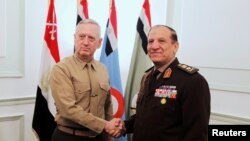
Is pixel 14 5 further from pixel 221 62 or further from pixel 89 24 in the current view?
pixel 221 62

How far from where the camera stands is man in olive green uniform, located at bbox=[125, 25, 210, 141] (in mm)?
1346

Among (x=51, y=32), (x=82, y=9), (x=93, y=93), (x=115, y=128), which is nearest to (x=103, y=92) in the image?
(x=93, y=93)

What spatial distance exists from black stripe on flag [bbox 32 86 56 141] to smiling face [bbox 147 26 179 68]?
1309 mm

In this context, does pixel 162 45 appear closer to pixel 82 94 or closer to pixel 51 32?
pixel 82 94

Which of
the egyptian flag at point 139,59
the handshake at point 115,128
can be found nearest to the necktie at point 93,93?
the handshake at point 115,128

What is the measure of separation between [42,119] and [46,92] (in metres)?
0.24

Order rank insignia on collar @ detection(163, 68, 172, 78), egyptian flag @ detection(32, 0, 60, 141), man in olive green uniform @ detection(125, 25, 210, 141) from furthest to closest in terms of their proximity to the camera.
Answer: egyptian flag @ detection(32, 0, 60, 141) < rank insignia on collar @ detection(163, 68, 172, 78) < man in olive green uniform @ detection(125, 25, 210, 141)

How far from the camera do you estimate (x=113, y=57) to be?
2.68 metres

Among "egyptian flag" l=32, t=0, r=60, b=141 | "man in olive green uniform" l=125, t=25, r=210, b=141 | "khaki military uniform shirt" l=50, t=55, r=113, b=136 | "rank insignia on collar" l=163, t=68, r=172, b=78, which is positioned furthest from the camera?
"egyptian flag" l=32, t=0, r=60, b=141

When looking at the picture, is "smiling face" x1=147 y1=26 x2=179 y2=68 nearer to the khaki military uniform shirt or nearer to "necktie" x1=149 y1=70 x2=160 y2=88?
"necktie" x1=149 y1=70 x2=160 y2=88

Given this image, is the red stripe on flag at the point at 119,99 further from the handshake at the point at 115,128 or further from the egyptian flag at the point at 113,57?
the handshake at the point at 115,128

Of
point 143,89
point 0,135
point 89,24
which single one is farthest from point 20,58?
point 143,89

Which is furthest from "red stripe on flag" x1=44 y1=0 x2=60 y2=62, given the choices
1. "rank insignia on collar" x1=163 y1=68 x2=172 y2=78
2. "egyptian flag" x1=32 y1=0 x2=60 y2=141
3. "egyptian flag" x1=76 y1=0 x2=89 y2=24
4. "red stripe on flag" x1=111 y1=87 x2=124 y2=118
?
"rank insignia on collar" x1=163 y1=68 x2=172 y2=78

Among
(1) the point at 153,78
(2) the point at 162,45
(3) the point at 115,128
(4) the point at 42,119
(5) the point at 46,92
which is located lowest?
(4) the point at 42,119
